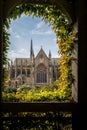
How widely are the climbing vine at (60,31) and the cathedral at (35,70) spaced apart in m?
52.6

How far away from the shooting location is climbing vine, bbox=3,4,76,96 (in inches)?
243

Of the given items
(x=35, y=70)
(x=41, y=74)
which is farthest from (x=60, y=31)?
(x=35, y=70)

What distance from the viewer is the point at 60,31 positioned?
22.9ft

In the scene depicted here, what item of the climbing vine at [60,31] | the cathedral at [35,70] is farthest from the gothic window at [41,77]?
the climbing vine at [60,31]

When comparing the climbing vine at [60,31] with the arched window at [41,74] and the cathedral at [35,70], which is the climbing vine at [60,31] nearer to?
the cathedral at [35,70]

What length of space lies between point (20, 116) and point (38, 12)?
9.83 ft

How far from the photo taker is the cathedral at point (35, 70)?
6094cm

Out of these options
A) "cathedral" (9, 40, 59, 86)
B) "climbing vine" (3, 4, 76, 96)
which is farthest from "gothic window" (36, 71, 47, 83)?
"climbing vine" (3, 4, 76, 96)

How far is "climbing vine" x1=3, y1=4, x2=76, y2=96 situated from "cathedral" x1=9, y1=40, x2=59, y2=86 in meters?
52.6

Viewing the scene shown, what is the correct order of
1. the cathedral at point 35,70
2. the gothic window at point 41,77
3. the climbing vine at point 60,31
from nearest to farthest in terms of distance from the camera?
the climbing vine at point 60,31
the cathedral at point 35,70
the gothic window at point 41,77

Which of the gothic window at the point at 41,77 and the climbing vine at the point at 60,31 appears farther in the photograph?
the gothic window at the point at 41,77

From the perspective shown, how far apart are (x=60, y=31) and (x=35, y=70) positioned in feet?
181

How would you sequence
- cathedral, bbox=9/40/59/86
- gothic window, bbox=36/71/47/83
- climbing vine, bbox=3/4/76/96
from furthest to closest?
gothic window, bbox=36/71/47/83
cathedral, bbox=9/40/59/86
climbing vine, bbox=3/4/76/96

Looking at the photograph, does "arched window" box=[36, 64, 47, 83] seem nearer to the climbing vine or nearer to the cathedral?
the cathedral
